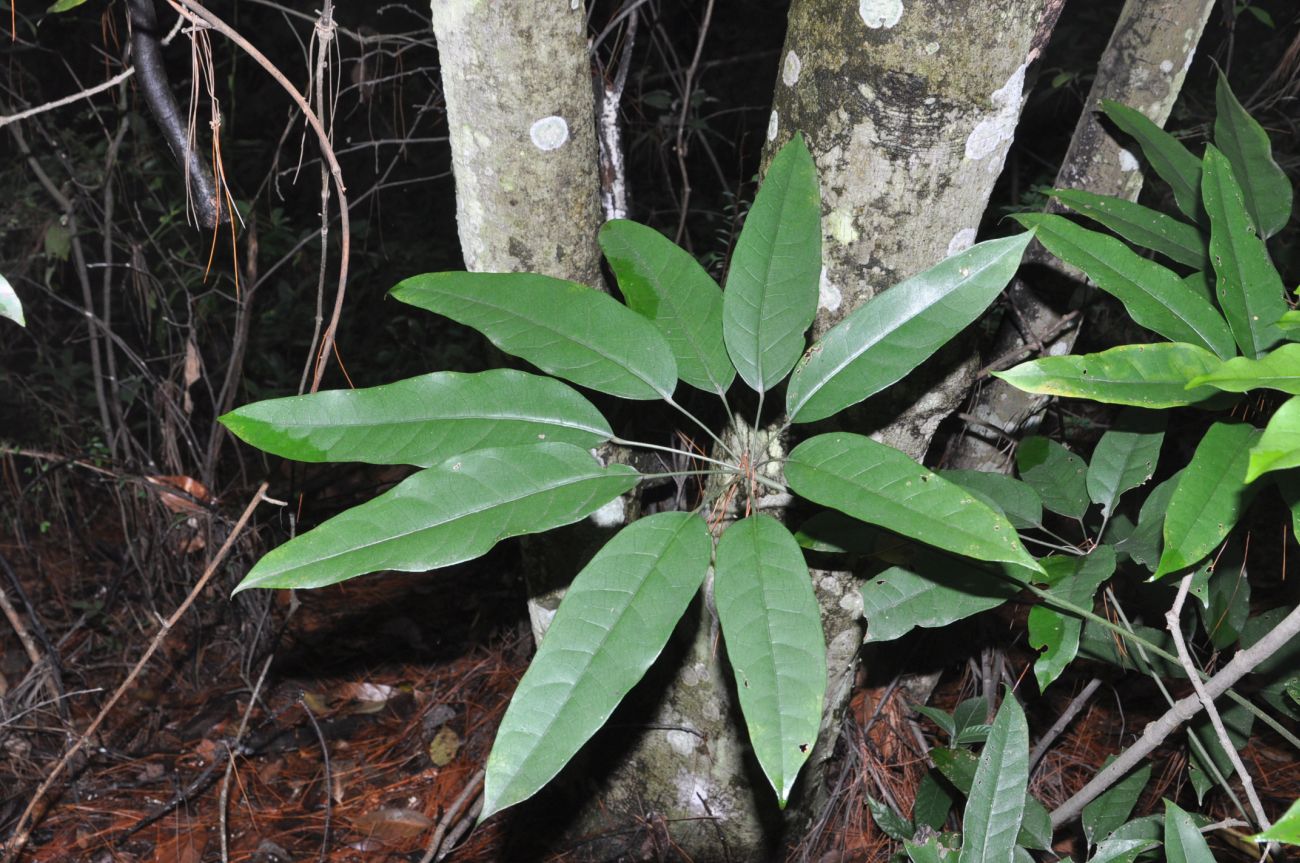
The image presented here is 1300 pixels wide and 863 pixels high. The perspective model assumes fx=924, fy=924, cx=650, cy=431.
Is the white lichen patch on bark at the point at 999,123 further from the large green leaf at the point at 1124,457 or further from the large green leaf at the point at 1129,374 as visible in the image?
the large green leaf at the point at 1124,457

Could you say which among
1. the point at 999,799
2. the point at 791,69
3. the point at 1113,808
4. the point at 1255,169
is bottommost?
the point at 1113,808

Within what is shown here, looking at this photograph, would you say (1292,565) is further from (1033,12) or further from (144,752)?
(144,752)

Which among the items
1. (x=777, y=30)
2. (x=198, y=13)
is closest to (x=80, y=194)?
(x=198, y=13)

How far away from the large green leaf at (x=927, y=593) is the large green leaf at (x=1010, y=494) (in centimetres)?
16

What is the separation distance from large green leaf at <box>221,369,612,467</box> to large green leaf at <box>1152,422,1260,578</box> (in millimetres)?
588

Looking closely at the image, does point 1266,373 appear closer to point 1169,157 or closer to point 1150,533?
point 1150,533

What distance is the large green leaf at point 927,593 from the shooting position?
1.18m

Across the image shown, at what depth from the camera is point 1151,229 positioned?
1.26m

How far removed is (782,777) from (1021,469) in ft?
2.63

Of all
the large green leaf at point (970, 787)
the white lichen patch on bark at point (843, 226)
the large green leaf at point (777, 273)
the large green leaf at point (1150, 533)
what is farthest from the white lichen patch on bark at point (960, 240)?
the large green leaf at point (970, 787)

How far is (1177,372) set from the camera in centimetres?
93

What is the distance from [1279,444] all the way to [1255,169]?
76cm

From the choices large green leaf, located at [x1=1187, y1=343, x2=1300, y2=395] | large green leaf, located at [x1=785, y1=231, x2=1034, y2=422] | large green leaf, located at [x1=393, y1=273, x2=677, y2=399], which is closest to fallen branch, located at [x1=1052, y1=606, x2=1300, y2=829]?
large green leaf, located at [x1=1187, y1=343, x2=1300, y2=395]

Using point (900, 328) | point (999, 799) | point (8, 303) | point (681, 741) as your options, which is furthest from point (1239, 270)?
point (8, 303)
